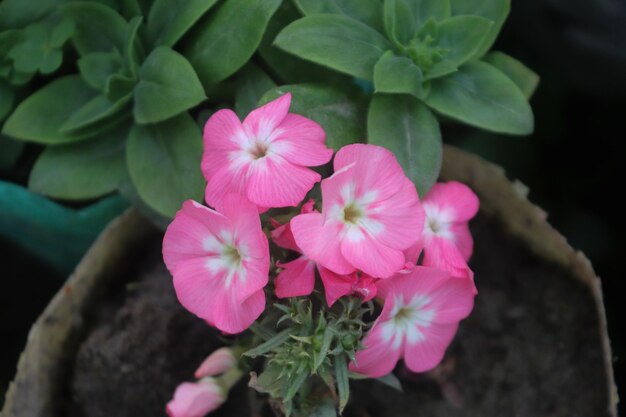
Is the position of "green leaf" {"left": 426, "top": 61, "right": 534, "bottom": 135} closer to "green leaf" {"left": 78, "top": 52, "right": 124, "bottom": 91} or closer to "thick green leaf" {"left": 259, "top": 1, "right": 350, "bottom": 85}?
"thick green leaf" {"left": 259, "top": 1, "right": 350, "bottom": 85}

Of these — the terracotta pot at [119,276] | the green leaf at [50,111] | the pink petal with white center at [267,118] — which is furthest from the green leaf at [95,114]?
the pink petal with white center at [267,118]

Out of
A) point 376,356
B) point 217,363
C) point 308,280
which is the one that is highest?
point 308,280

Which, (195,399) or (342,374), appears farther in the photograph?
(195,399)

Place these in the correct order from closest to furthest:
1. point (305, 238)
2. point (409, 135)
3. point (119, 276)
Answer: point (305, 238) → point (409, 135) → point (119, 276)

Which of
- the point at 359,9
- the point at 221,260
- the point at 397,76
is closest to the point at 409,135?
the point at 397,76

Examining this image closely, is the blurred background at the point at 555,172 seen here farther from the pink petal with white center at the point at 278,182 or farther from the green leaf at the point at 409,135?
the pink petal with white center at the point at 278,182

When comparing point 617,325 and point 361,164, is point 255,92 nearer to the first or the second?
point 361,164

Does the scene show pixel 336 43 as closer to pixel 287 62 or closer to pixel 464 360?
pixel 287 62
